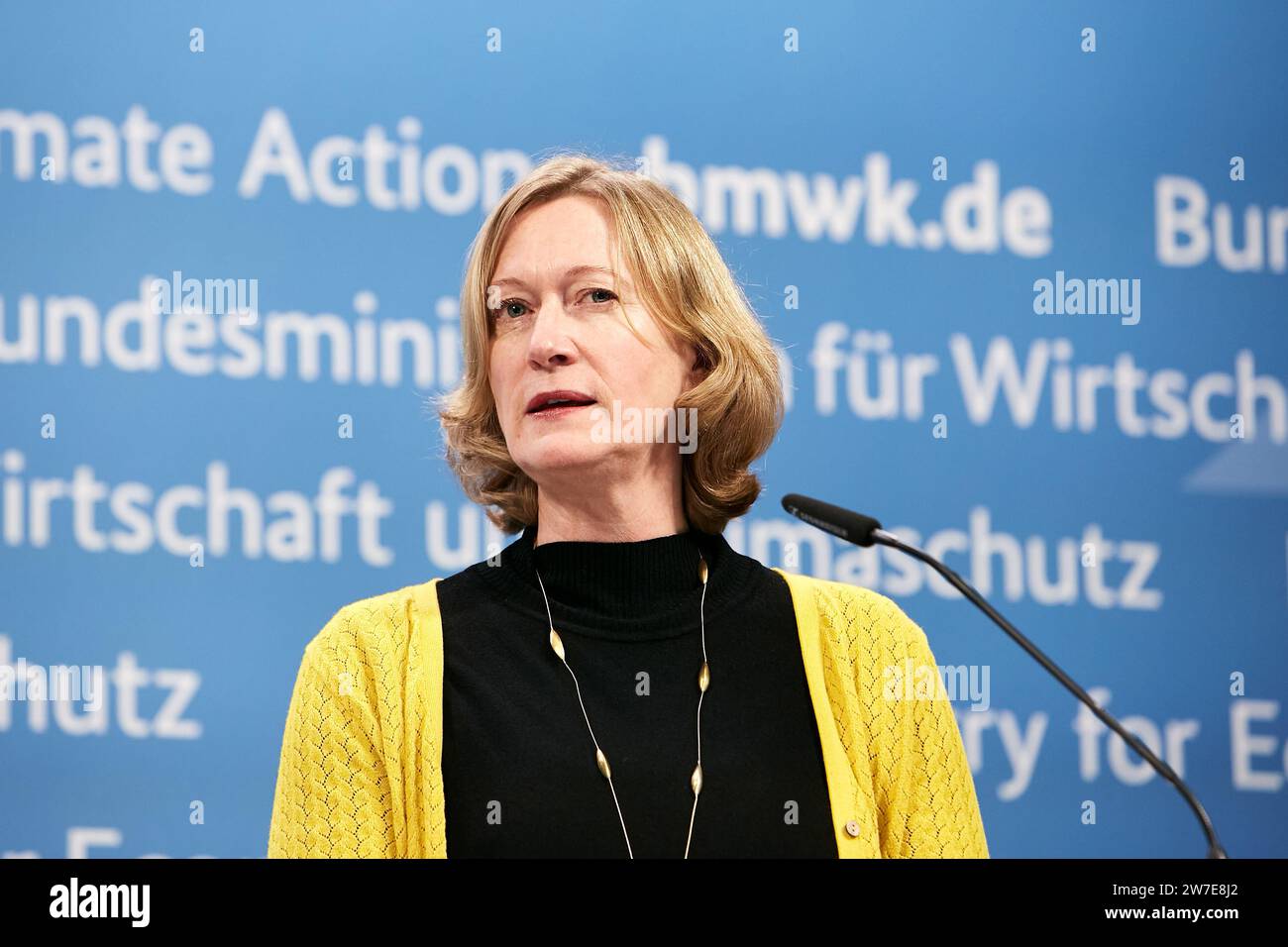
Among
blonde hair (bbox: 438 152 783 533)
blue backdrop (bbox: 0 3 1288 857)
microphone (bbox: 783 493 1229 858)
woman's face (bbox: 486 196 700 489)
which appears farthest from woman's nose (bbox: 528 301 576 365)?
blue backdrop (bbox: 0 3 1288 857)

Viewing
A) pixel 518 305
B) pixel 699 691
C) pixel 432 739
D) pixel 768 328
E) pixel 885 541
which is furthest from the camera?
pixel 768 328

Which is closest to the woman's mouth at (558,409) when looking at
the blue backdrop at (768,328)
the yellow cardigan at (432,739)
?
the yellow cardigan at (432,739)

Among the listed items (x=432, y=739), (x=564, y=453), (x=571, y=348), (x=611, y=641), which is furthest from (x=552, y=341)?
(x=432, y=739)

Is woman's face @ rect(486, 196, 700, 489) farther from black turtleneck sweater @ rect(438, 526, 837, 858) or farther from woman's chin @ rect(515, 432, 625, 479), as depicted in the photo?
black turtleneck sweater @ rect(438, 526, 837, 858)

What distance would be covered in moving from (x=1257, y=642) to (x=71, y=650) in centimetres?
196

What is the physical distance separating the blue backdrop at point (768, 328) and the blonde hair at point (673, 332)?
0.48 metres

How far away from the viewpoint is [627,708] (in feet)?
5.42

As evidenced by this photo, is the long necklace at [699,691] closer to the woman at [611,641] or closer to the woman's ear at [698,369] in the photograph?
the woman at [611,641]

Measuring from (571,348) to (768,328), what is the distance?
0.77 m

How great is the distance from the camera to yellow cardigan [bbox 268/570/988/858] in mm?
1565

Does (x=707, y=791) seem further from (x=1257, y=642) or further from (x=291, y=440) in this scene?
(x=1257, y=642)

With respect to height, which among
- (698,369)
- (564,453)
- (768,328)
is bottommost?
(564,453)

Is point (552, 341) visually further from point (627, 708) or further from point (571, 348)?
point (627, 708)

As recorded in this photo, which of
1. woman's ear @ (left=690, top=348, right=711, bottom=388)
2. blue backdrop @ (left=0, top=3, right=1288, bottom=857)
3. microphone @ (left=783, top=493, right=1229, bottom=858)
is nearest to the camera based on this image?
microphone @ (left=783, top=493, right=1229, bottom=858)
